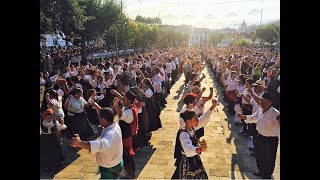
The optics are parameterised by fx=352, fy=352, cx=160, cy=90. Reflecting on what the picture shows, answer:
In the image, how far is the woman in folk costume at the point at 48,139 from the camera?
611 centimetres

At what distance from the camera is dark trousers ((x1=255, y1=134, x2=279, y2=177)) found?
5.88 metres

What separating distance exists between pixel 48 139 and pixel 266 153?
3.77 meters

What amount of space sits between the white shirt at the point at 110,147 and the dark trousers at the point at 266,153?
2.69m

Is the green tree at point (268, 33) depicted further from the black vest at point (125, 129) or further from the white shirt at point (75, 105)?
the black vest at point (125, 129)

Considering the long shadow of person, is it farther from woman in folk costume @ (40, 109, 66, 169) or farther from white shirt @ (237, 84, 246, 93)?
woman in folk costume @ (40, 109, 66, 169)

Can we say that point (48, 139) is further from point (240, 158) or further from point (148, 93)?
point (240, 158)

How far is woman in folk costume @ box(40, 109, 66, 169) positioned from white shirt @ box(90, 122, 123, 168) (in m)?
2.03

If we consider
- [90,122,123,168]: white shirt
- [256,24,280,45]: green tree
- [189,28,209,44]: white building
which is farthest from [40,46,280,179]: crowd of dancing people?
[189,28,209,44]: white building

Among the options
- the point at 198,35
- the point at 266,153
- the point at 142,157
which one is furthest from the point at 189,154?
the point at 198,35

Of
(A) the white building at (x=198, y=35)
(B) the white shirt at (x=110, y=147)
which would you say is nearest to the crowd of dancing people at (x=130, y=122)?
(B) the white shirt at (x=110, y=147)
